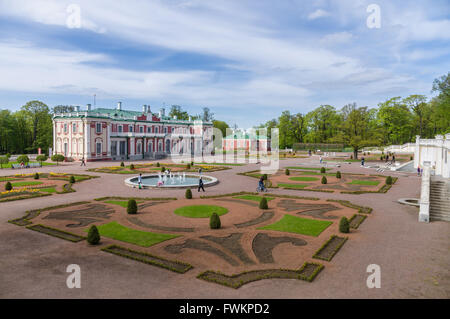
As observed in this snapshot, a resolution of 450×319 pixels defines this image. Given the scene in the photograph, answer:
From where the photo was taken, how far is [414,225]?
670 inches

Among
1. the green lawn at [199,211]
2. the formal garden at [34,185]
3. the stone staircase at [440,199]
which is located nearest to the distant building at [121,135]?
the formal garden at [34,185]

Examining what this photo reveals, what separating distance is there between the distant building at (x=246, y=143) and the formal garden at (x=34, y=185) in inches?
2812

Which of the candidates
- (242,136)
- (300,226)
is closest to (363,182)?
(300,226)

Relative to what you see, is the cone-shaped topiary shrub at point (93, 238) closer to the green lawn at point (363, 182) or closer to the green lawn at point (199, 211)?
the green lawn at point (199, 211)

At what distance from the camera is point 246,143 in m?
104

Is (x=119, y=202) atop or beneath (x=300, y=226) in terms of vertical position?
atop

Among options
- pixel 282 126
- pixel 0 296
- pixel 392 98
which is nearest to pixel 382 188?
pixel 0 296

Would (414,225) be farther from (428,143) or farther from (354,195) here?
(428,143)

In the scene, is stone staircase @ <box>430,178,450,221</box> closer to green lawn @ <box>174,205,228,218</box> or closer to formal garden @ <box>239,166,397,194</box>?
formal garden @ <box>239,166,397,194</box>

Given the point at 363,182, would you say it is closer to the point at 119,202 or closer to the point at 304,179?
the point at 304,179

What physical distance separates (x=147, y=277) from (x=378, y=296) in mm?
7646

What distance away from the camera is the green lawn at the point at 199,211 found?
1909cm

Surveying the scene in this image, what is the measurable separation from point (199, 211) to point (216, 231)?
173 inches
